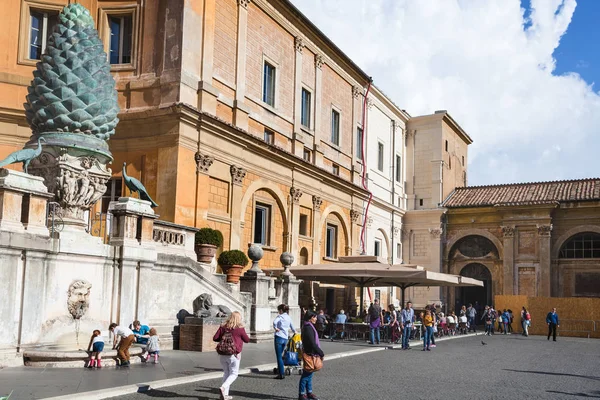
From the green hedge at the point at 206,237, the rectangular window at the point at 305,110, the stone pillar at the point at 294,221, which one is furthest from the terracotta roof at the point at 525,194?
the green hedge at the point at 206,237

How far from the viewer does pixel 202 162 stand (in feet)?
77.6

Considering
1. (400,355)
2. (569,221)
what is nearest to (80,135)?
(400,355)

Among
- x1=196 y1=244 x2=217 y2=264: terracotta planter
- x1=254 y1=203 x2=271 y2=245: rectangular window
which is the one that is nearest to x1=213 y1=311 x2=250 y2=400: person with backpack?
x1=196 y1=244 x2=217 y2=264: terracotta planter

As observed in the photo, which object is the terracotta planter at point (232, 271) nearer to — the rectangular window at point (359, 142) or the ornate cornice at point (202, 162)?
the ornate cornice at point (202, 162)

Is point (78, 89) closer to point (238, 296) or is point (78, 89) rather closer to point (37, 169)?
point (37, 169)

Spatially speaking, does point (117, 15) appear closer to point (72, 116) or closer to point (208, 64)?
point (208, 64)

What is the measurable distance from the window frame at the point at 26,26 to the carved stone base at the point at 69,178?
33.8 ft

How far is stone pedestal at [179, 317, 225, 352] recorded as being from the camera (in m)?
16.7

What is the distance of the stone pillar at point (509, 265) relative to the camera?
136ft

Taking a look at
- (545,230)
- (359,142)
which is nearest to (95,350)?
(359,142)

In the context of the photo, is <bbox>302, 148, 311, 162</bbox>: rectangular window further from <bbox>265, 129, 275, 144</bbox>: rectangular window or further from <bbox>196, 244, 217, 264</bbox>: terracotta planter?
<bbox>196, 244, 217, 264</bbox>: terracotta planter

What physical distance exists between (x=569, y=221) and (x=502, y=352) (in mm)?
21504

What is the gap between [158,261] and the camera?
54.0 feet

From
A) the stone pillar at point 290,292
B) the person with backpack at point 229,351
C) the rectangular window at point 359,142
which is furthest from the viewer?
the rectangular window at point 359,142
